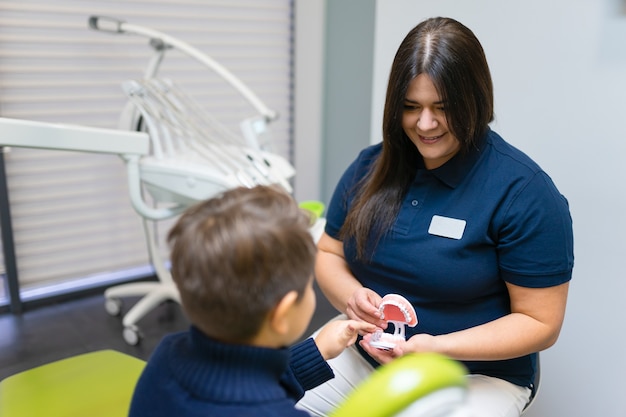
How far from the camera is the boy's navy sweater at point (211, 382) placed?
753 millimetres

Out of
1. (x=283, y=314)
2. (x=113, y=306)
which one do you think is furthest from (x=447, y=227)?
(x=113, y=306)

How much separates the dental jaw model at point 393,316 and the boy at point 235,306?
38 cm

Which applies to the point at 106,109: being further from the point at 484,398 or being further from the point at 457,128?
the point at 484,398

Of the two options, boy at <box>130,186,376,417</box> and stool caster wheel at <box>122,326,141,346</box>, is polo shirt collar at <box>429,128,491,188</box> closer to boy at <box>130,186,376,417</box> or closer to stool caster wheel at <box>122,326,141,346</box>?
boy at <box>130,186,376,417</box>

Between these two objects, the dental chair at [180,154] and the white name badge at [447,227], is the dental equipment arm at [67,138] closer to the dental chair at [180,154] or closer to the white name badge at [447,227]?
the dental chair at [180,154]

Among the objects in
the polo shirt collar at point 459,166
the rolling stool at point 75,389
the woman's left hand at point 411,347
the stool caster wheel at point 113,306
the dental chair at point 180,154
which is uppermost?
the polo shirt collar at point 459,166

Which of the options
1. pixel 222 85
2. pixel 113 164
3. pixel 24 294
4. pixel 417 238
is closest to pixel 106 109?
pixel 113 164

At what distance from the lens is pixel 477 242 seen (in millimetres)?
1189

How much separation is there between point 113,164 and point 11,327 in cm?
77

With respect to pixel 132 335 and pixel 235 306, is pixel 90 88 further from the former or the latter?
pixel 235 306

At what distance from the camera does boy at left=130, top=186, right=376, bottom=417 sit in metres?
0.76

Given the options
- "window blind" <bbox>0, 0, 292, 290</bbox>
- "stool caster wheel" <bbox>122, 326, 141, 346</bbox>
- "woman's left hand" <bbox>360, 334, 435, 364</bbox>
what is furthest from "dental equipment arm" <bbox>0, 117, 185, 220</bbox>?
"window blind" <bbox>0, 0, 292, 290</bbox>

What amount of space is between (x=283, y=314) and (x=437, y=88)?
0.58 m

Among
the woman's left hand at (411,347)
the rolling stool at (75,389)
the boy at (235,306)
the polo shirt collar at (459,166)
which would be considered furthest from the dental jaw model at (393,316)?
the rolling stool at (75,389)
